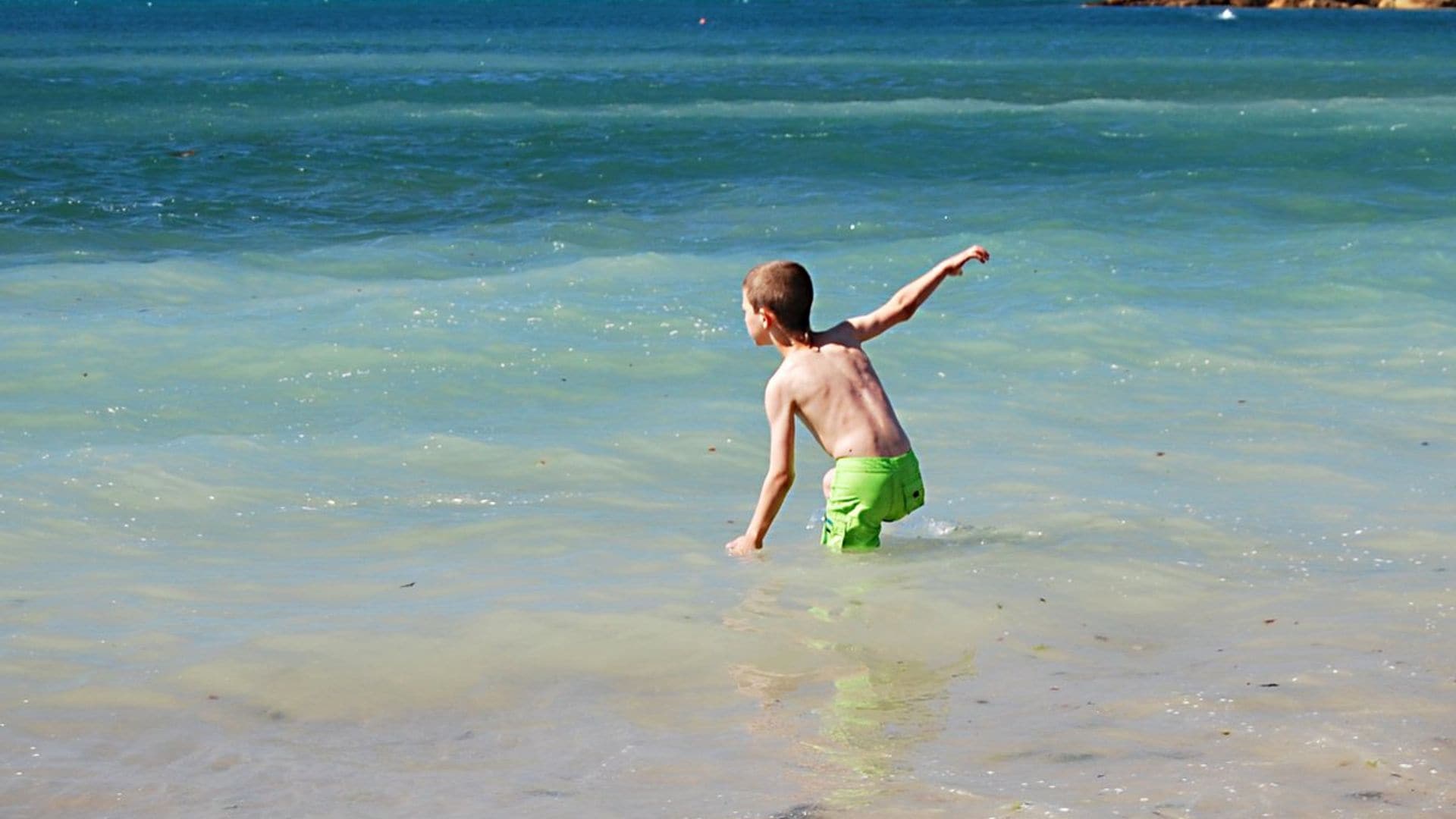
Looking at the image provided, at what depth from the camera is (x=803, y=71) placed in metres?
38.0

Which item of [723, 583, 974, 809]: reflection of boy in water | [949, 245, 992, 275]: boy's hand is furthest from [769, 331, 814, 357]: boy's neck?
[723, 583, 974, 809]: reflection of boy in water

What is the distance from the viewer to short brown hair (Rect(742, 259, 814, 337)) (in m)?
4.88

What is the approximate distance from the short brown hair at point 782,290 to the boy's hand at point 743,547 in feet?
2.28

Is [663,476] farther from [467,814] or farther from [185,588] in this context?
[467,814]

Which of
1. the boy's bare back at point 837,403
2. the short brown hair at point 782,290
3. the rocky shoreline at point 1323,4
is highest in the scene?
the rocky shoreline at point 1323,4

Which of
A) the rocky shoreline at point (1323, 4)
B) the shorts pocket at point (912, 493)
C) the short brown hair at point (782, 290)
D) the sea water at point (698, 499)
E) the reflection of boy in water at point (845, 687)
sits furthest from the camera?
the rocky shoreline at point (1323, 4)

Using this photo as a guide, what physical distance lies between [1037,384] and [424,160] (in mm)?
12027

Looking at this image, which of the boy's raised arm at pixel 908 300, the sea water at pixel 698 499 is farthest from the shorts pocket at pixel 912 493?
the boy's raised arm at pixel 908 300

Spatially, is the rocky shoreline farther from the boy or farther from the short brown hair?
the short brown hair

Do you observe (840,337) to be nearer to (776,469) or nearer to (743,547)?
(776,469)

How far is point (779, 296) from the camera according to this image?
490 cm

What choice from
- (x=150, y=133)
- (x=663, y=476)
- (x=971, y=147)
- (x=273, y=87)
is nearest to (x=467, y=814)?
(x=663, y=476)

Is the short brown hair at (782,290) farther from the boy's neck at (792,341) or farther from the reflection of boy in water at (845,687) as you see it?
the reflection of boy in water at (845,687)

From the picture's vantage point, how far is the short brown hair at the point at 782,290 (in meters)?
4.88
